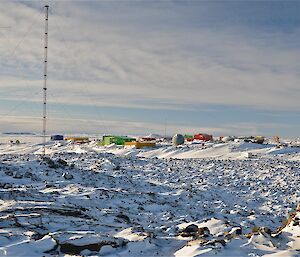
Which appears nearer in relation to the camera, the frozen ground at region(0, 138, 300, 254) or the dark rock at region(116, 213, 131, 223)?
the frozen ground at region(0, 138, 300, 254)

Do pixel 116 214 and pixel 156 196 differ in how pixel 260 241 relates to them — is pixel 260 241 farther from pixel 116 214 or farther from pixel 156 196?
pixel 156 196

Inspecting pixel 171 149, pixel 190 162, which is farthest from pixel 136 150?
pixel 190 162

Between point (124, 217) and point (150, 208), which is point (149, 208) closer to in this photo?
point (150, 208)

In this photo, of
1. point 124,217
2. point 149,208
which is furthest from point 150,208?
point 124,217

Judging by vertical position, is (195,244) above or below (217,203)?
above

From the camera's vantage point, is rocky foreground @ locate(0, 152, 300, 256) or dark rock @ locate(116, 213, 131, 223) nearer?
rocky foreground @ locate(0, 152, 300, 256)

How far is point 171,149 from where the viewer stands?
40312mm

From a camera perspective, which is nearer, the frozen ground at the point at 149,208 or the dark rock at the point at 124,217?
the frozen ground at the point at 149,208

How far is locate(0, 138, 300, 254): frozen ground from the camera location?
23.6 ft

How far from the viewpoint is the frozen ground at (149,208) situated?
23.6 feet

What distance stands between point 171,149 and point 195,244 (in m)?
33.1

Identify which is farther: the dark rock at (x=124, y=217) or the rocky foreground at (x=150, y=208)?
the dark rock at (x=124, y=217)

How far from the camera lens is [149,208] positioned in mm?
13508

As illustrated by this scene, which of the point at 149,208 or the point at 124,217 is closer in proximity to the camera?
the point at 124,217
